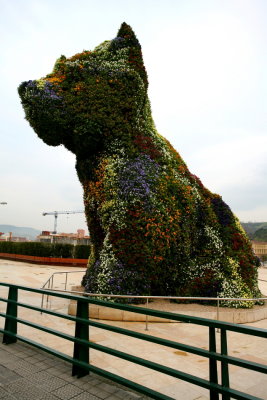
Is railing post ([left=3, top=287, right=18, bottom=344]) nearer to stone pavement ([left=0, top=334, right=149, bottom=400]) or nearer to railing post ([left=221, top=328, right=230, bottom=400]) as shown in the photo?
stone pavement ([left=0, top=334, right=149, bottom=400])

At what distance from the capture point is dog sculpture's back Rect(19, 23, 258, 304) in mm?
7809

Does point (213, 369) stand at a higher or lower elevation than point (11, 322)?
higher

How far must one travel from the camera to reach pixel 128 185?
805cm

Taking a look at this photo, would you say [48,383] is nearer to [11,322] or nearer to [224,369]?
[11,322]

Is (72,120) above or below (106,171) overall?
above

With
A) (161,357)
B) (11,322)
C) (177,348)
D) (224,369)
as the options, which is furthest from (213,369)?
(11,322)

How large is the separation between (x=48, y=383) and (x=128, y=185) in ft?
17.4

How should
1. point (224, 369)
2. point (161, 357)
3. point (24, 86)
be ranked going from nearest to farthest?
1. point (224, 369)
2. point (161, 357)
3. point (24, 86)

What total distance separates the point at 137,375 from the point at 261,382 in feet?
6.00

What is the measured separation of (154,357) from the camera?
5.24 meters

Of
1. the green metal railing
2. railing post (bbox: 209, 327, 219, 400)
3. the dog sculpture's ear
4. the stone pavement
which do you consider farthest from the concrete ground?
the dog sculpture's ear

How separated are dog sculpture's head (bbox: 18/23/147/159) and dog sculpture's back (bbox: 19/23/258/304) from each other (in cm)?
3

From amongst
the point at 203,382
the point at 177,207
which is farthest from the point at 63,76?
the point at 203,382

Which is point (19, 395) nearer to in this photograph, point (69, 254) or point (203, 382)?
point (203, 382)
